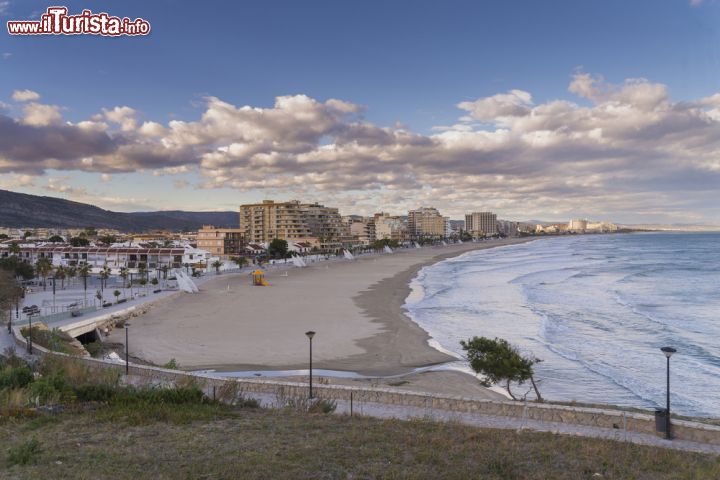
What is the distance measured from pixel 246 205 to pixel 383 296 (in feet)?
344

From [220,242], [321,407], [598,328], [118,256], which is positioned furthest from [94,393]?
[220,242]

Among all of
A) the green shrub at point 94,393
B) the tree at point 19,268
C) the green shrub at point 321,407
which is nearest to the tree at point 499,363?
the green shrub at point 321,407

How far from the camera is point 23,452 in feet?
27.4

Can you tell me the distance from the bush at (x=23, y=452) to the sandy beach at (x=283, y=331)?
40.0ft

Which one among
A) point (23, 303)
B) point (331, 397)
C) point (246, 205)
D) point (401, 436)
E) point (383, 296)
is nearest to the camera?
point (401, 436)

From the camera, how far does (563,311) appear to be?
3434 cm

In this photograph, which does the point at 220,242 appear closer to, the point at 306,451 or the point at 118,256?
the point at 118,256

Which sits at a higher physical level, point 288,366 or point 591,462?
point 591,462

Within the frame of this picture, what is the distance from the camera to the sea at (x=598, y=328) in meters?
18.2

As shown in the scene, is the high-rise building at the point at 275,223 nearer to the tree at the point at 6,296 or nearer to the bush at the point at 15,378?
the tree at the point at 6,296

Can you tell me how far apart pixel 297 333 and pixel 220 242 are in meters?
79.9

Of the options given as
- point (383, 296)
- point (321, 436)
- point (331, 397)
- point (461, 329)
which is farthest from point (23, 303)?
point (321, 436)

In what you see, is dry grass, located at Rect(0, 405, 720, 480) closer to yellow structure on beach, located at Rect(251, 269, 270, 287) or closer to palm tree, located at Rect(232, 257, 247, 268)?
yellow structure on beach, located at Rect(251, 269, 270, 287)

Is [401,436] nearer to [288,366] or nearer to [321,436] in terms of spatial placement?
[321,436]
